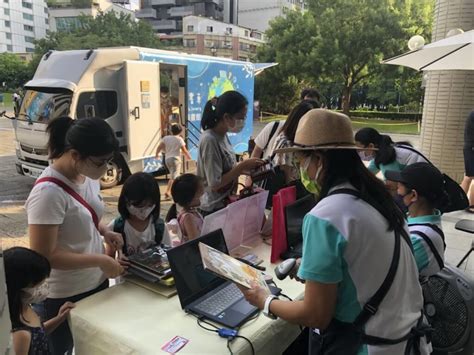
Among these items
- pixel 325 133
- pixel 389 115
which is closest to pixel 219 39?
pixel 389 115

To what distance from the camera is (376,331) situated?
1.21 metres

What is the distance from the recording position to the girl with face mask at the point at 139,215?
2.06 metres

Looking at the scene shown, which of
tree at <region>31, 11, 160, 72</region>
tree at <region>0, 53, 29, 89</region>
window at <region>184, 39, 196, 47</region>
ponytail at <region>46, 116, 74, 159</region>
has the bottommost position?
ponytail at <region>46, 116, 74, 159</region>

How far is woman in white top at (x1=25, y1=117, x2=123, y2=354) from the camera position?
61.8 inches

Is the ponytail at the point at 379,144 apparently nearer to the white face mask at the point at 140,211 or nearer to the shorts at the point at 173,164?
the white face mask at the point at 140,211

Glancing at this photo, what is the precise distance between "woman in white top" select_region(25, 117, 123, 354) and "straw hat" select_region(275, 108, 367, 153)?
2.88 ft

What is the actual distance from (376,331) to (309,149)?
0.61 meters

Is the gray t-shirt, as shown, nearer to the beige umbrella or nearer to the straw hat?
the straw hat

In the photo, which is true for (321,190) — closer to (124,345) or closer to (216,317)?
(216,317)

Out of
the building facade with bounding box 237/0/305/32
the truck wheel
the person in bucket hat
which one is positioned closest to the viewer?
the person in bucket hat

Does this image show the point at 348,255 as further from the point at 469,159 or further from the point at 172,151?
the point at 172,151

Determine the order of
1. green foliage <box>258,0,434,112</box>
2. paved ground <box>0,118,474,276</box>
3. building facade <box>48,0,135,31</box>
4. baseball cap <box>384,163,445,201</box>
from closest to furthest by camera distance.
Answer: baseball cap <box>384,163,445,201</box>
paved ground <box>0,118,474,276</box>
green foliage <box>258,0,434,112</box>
building facade <box>48,0,135,31</box>

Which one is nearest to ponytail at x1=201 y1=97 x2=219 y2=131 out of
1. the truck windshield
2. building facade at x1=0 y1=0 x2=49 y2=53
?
the truck windshield

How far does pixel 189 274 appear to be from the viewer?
172 cm
